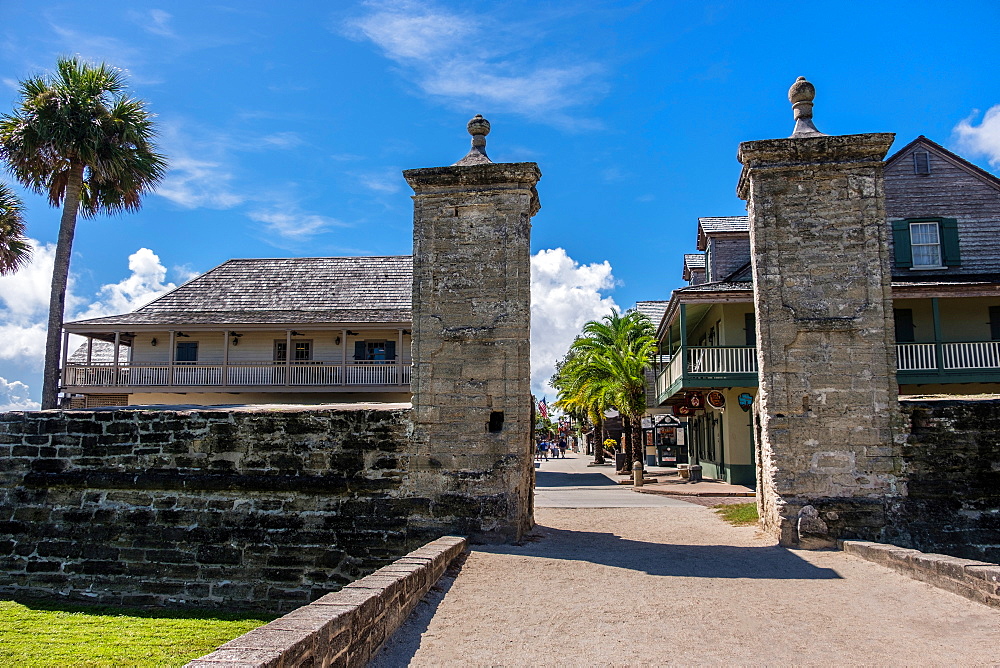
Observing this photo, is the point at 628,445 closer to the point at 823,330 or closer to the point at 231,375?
the point at 231,375

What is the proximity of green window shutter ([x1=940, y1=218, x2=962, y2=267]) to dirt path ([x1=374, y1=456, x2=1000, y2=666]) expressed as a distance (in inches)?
641

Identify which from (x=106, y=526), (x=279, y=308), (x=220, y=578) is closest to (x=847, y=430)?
(x=220, y=578)

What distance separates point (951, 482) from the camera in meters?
8.86

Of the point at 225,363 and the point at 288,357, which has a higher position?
the point at 288,357

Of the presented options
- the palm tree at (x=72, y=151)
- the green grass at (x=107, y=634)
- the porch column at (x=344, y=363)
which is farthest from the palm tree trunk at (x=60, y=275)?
the green grass at (x=107, y=634)

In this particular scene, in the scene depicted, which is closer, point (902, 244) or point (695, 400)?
point (902, 244)

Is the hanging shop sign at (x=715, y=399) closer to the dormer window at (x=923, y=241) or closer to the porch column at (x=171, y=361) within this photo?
the dormer window at (x=923, y=241)

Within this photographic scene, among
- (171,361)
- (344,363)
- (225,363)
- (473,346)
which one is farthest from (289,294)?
(473,346)

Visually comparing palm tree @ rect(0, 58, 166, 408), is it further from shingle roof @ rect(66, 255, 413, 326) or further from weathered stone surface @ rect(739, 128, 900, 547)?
weathered stone surface @ rect(739, 128, 900, 547)

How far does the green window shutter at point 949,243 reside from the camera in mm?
21328

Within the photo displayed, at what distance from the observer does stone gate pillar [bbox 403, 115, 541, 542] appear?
9469 mm

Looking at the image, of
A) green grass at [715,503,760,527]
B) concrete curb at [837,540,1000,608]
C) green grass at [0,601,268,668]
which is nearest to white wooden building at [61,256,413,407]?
green grass at [715,503,760,527]

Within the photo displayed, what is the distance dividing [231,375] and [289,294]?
161 inches

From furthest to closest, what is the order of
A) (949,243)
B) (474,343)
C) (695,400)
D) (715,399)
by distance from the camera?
(695,400) → (715,399) → (949,243) → (474,343)
